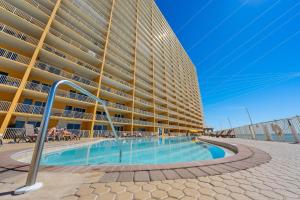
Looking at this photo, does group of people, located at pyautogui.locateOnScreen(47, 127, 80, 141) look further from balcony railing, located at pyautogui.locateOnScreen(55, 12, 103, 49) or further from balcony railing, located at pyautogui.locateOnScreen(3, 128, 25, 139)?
balcony railing, located at pyautogui.locateOnScreen(55, 12, 103, 49)

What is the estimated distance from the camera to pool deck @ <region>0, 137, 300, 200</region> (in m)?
1.99

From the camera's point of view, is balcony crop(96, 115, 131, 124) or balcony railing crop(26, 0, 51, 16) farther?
balcony crop(96, 115, 131, 124)

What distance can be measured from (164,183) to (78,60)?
21.3 metres

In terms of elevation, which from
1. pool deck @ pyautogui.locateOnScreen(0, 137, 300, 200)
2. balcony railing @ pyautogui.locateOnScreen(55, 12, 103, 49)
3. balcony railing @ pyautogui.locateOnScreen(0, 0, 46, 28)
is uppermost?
balcony railing @ pyautogui.locateOnScreen(55, 12, 103, 49)

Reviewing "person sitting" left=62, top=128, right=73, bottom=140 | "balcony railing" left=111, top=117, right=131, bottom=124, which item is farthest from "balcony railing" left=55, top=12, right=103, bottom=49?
"person sitting" left=62, top=128, right=73, bottom=140

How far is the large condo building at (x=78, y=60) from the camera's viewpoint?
42.5ft

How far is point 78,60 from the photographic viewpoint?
19.2 meters

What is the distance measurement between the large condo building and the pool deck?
1221cm

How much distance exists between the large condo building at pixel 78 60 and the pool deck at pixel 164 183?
40.1 ft

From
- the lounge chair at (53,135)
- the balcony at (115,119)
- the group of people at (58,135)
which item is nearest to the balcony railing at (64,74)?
the balcony at (115,119)

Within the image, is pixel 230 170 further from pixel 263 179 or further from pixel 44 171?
pixel 44 171

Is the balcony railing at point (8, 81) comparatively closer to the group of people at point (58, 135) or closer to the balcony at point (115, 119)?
the group of people at point (58, 135)

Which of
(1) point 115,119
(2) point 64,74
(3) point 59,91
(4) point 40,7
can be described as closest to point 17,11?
(4) point 40,7

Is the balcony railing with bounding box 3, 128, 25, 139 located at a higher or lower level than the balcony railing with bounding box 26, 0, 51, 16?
lower
